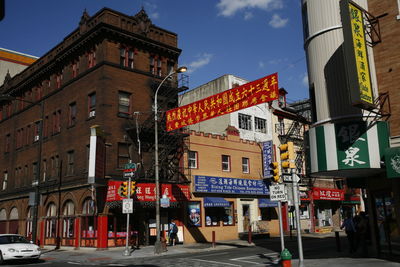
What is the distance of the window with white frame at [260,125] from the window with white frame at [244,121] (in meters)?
0.99

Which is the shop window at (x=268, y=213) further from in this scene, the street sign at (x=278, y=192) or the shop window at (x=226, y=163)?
the street sign at (x=278, y=192)

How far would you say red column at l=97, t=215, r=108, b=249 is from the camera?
26.7 metres

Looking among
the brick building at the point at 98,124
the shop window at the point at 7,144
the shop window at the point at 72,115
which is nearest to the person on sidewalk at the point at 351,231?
the brick building at the point at 98,124

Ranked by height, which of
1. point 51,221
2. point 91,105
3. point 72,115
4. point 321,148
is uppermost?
point 91,105

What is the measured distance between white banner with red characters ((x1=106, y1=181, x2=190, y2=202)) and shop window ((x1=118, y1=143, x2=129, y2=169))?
1988 mm

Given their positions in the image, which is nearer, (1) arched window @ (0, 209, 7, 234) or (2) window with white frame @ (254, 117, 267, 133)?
(1) arched window @ (0, 209, 7, 234)

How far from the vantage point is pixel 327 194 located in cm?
4497

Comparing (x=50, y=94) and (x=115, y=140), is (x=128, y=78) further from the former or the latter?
(x=50, y=94)

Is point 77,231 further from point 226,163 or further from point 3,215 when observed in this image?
point 3,215

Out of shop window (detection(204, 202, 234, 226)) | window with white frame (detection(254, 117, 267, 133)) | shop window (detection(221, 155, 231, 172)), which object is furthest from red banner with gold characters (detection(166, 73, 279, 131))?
window with white frame (detection(254, 117, 267, 133))

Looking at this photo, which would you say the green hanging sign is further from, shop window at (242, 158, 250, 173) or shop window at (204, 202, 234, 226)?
shop window at (242, 158, 250, 173)

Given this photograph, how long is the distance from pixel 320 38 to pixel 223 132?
77.4 feet

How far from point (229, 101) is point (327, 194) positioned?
2780cm

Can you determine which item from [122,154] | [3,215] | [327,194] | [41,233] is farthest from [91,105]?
[327,194]
